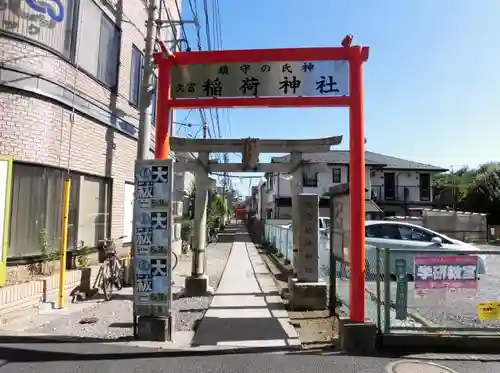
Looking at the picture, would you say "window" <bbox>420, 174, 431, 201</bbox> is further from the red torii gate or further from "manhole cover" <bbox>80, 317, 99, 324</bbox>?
"manhole cover" <bbox>80, 317, 99, 324</bbox>

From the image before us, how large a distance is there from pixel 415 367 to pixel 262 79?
4516 mm

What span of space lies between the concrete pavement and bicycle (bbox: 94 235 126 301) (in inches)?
87.4

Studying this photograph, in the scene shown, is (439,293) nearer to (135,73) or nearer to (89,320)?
(89,320)

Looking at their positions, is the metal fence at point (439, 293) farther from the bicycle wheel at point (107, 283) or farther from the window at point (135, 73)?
the window at point (135, 73)

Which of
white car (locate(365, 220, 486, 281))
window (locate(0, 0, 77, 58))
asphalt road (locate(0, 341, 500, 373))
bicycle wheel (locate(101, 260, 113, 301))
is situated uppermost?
window (locate(0, 0, 77, 58))

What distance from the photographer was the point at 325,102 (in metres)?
6.44

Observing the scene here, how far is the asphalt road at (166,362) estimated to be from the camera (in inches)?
192

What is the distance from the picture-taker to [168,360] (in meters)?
5.18

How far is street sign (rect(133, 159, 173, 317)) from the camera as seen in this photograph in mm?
5953

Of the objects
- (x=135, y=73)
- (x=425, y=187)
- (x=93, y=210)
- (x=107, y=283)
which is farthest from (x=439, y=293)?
(x=425, y=187)

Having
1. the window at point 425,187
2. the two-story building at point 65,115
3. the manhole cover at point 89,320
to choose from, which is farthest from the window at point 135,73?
the window at point 425,187

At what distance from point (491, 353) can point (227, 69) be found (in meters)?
5.53

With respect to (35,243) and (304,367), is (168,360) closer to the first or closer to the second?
(304,367)

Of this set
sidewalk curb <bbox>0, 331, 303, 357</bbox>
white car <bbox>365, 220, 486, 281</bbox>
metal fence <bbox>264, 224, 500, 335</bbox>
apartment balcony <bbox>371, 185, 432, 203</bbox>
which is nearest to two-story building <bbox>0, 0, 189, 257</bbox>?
sidewalk curb <bbox>0, 331, 303, 357</bbox>
